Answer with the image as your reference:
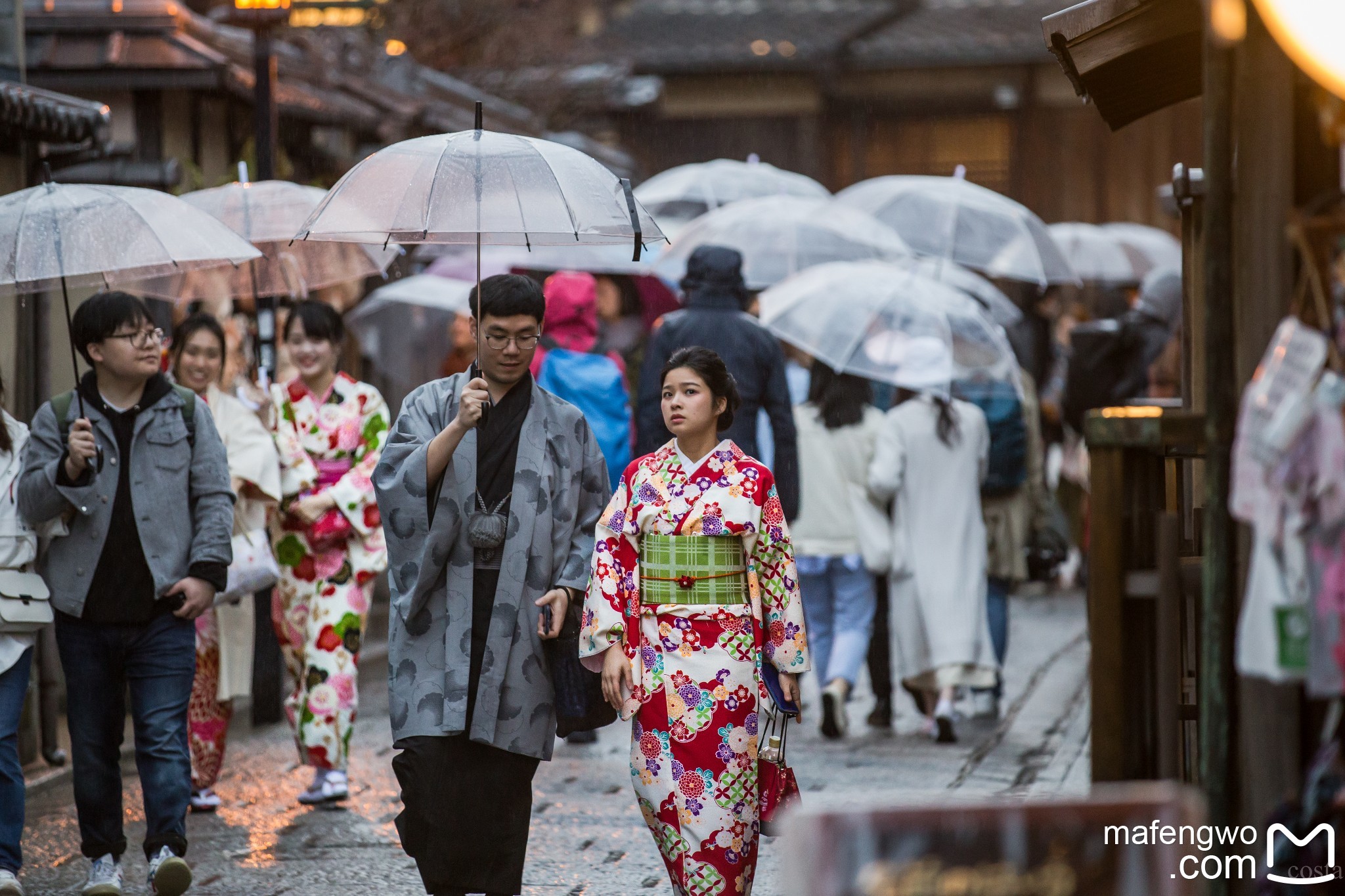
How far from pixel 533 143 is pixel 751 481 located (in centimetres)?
145

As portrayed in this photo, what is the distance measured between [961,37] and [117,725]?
66.9ft

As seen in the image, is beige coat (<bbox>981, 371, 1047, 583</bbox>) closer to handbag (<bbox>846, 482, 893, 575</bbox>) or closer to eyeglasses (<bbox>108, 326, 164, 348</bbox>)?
handbag (<bbox>846, 482, 893, 575</bbox>)

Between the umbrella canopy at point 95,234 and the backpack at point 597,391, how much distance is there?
2.89m

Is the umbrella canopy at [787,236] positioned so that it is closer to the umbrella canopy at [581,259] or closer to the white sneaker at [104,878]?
the umbrella canopy at [581,259]

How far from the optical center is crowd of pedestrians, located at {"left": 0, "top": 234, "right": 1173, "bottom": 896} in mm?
5316

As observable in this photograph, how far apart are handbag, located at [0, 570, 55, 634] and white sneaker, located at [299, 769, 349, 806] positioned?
6.27ft

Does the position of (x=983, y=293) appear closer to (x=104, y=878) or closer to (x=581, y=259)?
(x=581, y=259)

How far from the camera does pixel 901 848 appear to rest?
9.59 feet

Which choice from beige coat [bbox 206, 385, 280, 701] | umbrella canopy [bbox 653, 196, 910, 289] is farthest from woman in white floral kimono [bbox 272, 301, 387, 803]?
umbrella canopy [bbox 653, 196, 910, 289]

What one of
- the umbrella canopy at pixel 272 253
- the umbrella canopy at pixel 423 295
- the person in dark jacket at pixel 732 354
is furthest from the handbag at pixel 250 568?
the umbrella canopy at pixel 423 295

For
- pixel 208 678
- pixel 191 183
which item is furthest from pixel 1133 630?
pixel 191 183

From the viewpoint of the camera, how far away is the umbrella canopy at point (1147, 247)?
63.0ft

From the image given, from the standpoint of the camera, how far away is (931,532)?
9.57 meters

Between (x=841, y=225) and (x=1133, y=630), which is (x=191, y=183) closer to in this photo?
(x=841, y=225)
